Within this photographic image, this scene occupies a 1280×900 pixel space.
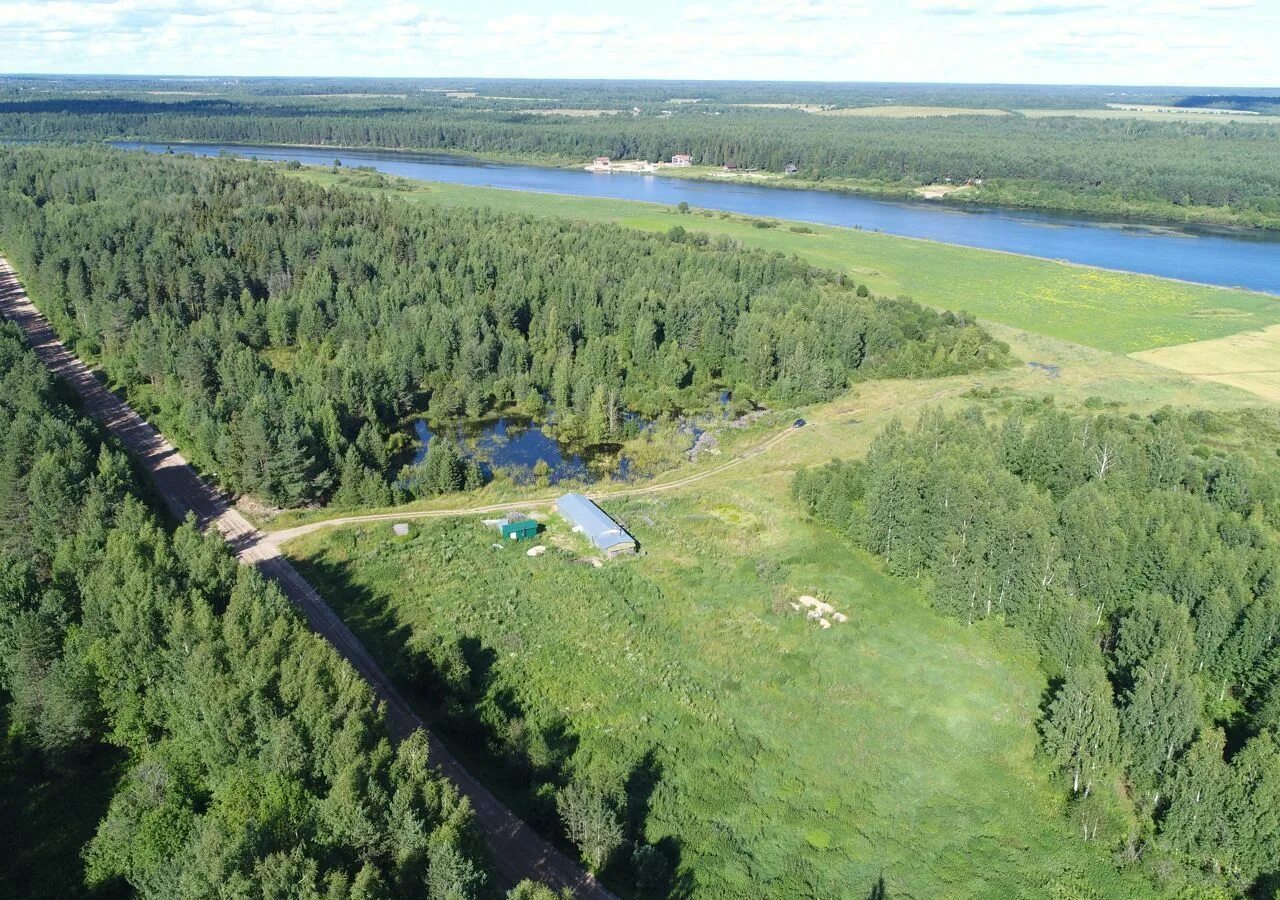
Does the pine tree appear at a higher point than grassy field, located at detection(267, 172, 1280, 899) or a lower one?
higher

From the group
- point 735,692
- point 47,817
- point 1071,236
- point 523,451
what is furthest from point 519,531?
point 1071,236

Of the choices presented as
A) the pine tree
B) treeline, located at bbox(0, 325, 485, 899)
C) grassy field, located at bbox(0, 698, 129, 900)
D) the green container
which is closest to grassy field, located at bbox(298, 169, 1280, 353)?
the pine tree

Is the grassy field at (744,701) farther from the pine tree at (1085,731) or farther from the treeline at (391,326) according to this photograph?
the treeline at (391,326)

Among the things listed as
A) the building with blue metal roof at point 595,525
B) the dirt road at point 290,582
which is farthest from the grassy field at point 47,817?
the building with blue metal roof at point 595,525

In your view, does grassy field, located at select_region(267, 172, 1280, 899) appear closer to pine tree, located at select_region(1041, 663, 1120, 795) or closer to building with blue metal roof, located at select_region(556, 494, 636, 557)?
building with blue metal roof, located at select_region(556, 494, 636, 557)

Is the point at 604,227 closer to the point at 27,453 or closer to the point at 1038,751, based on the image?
the point at 27,453

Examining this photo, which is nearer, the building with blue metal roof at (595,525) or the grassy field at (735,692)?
the grassy field at (735,692)

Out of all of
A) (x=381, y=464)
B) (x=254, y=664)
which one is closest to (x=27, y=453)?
(x=381, y=464)
